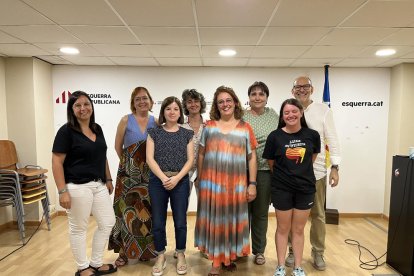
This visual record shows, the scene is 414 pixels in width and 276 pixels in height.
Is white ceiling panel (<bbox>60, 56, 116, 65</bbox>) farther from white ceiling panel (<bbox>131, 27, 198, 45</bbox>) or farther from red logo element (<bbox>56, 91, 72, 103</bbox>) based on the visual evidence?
white ceiling panel (<bbox>131, 27, 198, 45</bbox>)

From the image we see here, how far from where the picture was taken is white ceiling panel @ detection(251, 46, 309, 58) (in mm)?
3307

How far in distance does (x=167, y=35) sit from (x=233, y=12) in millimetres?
840

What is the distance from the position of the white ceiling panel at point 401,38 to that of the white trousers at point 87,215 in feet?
9.87

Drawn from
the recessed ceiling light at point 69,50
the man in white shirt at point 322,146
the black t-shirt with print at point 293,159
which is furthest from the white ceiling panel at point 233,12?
the recessed ceiling light at point 69,50

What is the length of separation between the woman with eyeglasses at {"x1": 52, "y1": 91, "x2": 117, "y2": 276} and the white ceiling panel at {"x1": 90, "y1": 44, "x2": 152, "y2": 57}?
4.03ft

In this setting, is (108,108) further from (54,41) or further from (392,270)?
(392,270)

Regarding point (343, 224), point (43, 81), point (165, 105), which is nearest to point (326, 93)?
point (343, 224)

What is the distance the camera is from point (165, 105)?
2.46 m

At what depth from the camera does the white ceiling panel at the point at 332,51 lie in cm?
329

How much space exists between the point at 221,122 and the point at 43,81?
3.07 meters

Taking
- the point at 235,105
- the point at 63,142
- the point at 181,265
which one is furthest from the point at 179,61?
the point at 181,265

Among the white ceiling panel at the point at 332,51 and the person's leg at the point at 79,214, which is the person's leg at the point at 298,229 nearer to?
the person's leg at the point at 79,214

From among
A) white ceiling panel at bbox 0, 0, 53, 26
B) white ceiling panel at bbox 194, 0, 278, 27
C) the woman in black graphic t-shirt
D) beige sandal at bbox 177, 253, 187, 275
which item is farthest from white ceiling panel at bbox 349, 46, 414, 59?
white ceiling panel at bbox 0, 0, 53, 26

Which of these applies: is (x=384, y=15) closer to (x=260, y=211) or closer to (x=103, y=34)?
(x=260, y=211)
